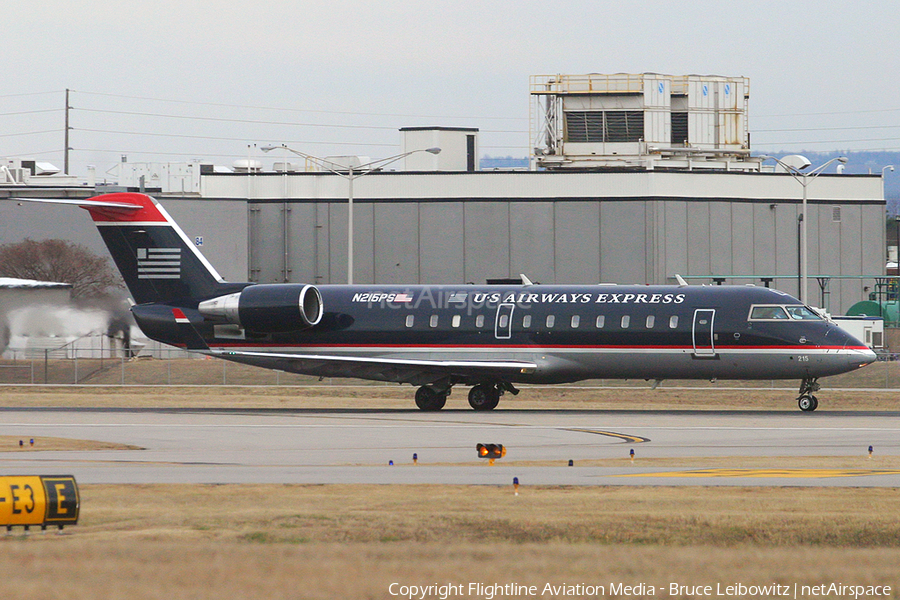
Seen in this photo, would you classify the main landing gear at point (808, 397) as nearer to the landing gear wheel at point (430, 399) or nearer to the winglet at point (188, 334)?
the landing gear wheel at point (430, 399)

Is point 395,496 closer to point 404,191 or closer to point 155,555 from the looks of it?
point 155,555

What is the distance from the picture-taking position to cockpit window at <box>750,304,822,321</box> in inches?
1399

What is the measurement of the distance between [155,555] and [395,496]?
6337 millimetres

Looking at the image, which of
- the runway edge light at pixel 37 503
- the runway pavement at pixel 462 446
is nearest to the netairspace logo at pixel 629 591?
the runway edge light at pixel 37 503

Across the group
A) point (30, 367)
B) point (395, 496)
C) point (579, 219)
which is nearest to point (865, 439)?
point (395, 496)

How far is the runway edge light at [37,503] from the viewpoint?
555 inches

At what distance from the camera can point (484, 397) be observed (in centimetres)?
3781

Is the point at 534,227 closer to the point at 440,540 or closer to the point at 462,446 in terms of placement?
the point at 462,446

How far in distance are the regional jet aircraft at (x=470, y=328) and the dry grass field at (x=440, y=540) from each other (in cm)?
1227

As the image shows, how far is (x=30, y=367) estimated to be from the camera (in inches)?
2095

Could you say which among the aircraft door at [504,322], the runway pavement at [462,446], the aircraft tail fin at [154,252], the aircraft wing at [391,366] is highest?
the aircraft tail fin at [154,252]

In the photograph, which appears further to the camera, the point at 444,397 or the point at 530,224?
the point at 530,224

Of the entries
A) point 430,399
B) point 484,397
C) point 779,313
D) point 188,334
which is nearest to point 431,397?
point 430,399

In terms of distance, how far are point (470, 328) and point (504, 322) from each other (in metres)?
1.05
